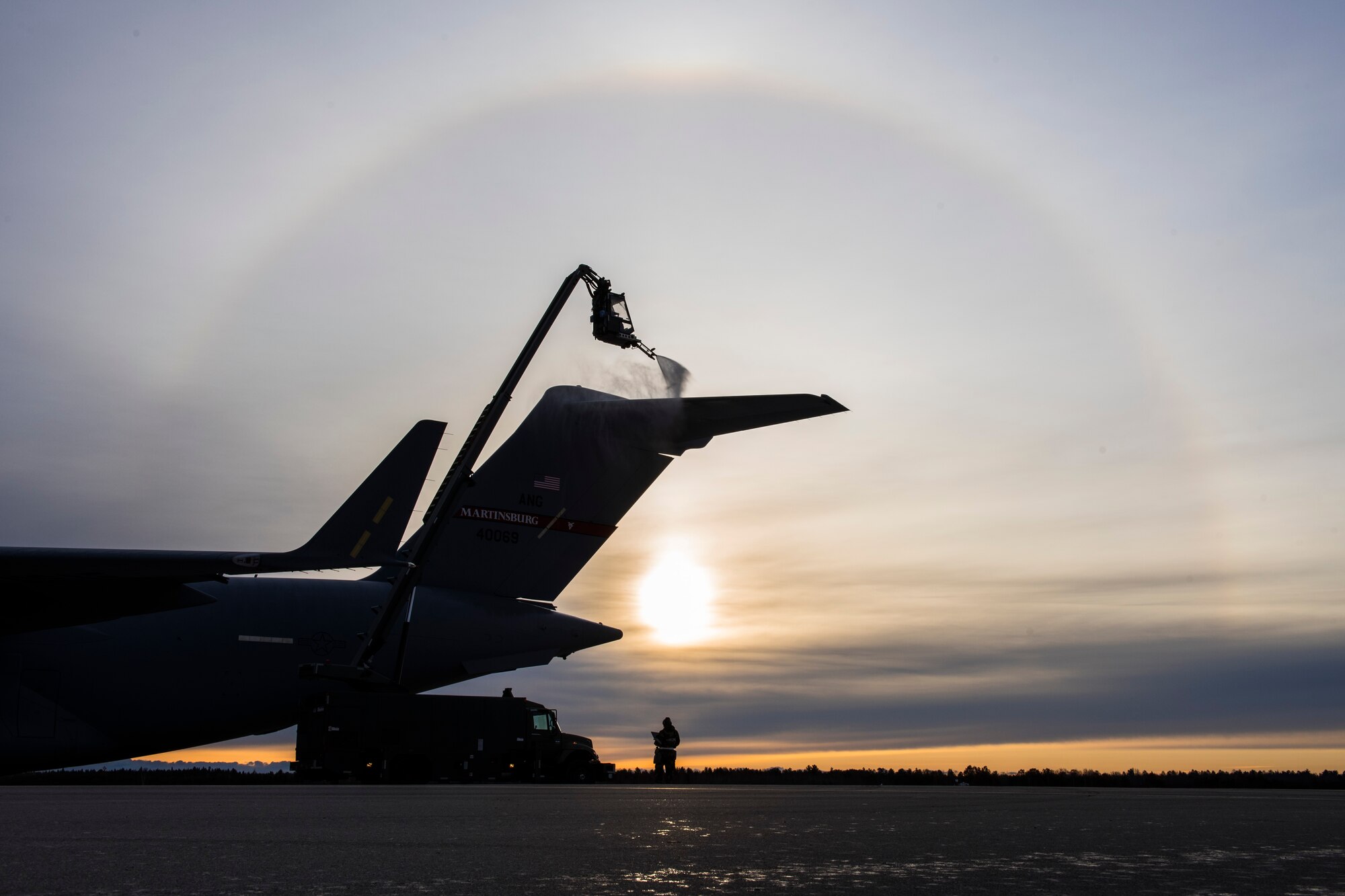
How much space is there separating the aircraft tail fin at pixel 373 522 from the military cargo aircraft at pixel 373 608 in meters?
0.02

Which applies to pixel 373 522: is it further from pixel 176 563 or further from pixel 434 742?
pixel 434 742

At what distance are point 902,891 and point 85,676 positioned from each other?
16.4 metres

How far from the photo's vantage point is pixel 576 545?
75.3 ft

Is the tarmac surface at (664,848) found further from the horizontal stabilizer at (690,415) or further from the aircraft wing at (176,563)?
the horizontal stabilizer at (690,415)

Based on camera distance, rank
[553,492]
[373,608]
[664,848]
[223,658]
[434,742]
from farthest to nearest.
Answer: [434,742] < [553,492] < [373,608] < [223,658] < [664,848]

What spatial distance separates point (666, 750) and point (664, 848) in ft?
62.3

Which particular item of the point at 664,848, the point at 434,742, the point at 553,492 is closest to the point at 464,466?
the point at 553,492

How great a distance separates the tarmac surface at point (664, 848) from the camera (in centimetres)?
537

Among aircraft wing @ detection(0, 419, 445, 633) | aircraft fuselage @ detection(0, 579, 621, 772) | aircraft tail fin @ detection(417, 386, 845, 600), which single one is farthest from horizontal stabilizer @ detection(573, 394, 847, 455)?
aircraft wing @ detection(0, 419, 445, 633)

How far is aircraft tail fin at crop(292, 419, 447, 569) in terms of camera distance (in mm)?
11788

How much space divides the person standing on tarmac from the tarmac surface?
1265cm

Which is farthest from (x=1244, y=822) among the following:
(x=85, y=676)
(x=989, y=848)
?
(x=85, y=676)

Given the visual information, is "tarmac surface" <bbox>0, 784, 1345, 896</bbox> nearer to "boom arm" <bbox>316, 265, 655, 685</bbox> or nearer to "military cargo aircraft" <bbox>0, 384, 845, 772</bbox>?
"military cargo aircraft" <bbox>0, 384, 845, 772</bbox>

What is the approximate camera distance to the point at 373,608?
20.8 meters
